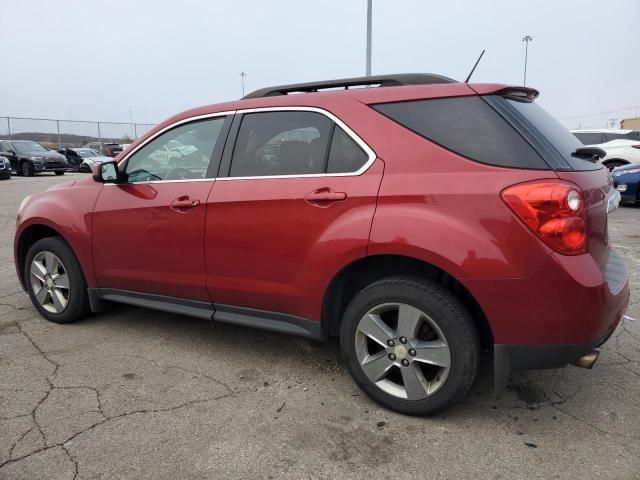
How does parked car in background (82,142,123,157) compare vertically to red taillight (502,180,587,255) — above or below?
above

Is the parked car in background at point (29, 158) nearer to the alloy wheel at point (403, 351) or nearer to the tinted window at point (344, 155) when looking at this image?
the tinted window at point (344, 155)

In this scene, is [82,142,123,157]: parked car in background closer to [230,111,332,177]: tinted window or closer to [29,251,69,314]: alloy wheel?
[29,251,69,314]: alloy wheel

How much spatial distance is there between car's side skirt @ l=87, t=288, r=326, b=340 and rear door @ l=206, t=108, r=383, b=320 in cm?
5

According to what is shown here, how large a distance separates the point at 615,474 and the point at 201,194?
8.73ft

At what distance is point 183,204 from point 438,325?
71.2 inches

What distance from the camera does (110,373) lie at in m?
3.20

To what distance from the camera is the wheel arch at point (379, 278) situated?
102 inches

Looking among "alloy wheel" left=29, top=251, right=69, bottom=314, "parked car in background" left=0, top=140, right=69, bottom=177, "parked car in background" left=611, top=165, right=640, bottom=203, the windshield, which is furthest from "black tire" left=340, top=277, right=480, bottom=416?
the windshield

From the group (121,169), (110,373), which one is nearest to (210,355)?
(110,373)

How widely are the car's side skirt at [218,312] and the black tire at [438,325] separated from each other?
0.35 metres

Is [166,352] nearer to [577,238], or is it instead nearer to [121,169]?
[121,169]

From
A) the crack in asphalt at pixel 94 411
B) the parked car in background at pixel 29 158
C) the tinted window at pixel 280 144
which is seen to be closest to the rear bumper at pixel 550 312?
the tinted window at pixel 280 144

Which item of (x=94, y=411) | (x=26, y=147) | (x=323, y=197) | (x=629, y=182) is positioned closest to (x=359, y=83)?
(x=323, y=197)

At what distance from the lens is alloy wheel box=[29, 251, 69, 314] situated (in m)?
4.05
